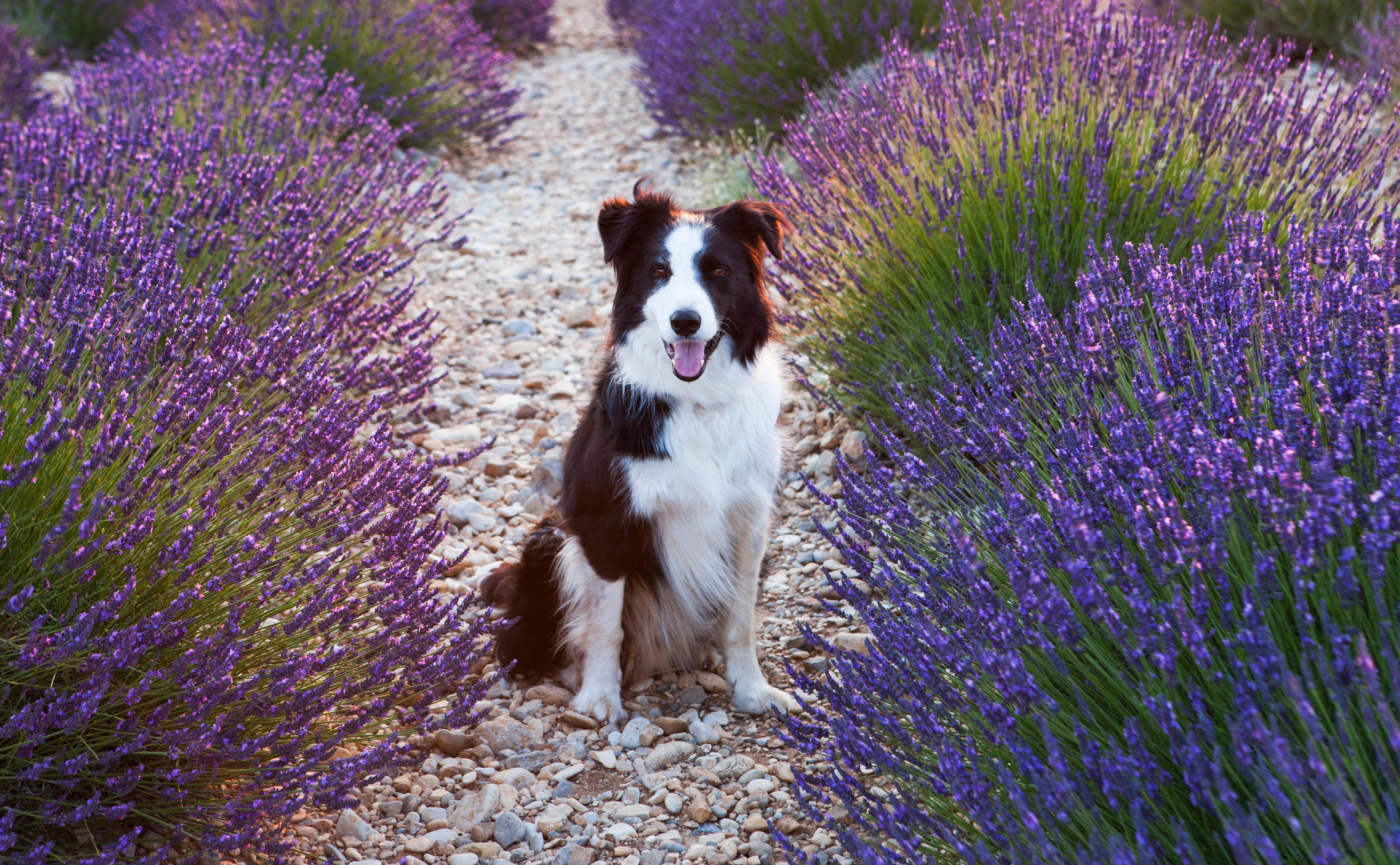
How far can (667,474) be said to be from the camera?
2.56m

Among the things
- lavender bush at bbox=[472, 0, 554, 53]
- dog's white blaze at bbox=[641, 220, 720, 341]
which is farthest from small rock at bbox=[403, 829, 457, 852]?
lavender bush at bbox=[472, 0, 554, 53]

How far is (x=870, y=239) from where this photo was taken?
3.46m

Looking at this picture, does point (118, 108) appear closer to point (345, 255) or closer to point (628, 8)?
point (345, 255)

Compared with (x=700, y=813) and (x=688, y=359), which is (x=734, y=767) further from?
(x=688, y=359)

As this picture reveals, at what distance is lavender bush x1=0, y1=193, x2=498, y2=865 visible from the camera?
1.74 meters

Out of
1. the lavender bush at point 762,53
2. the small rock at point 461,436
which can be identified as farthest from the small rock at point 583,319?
the lavender bush at point 762,53

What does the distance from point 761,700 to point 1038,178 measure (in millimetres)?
1791

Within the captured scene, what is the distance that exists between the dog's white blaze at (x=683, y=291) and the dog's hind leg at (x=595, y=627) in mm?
630

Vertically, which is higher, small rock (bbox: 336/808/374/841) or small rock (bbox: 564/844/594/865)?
small rock (bbox: 564/844/594/865)

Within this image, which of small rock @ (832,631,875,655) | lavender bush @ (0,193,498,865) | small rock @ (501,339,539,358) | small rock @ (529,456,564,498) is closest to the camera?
lavender bush @ (0,193,498,865)

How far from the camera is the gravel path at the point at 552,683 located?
2.25m

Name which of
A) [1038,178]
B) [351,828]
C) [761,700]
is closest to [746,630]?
[761,700]

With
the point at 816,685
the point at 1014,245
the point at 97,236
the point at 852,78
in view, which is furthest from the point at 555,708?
the point at 852,78

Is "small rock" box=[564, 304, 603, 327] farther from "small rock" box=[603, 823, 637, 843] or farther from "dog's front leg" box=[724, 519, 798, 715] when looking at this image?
"small rock" box=[603, 823, 637, 843]
